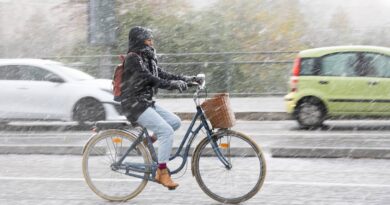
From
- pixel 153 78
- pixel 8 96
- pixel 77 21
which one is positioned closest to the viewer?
pixel 153 78

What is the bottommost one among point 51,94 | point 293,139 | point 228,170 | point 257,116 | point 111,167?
point 257,116

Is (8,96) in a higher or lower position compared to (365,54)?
lower

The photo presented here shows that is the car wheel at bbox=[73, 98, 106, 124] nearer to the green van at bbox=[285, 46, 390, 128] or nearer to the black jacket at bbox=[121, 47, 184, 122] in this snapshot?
the green van at bbox=[285, 46, 390, 128]

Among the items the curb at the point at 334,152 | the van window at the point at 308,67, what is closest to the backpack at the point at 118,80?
the curb at the point at 334,152

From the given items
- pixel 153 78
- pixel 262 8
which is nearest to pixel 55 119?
pixel 153 78

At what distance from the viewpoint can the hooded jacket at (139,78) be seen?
648 cm

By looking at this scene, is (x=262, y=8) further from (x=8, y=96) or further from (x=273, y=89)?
(x=8, y=96)

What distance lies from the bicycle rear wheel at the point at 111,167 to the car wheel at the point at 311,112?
7247mm

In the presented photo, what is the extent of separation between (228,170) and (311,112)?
7.22 metres

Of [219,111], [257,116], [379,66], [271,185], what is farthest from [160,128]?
[257,116]

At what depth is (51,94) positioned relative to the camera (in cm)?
1425

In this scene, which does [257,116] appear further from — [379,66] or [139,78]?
[139,78]

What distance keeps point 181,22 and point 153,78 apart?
51.3 feet

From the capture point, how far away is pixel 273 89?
1844cm
